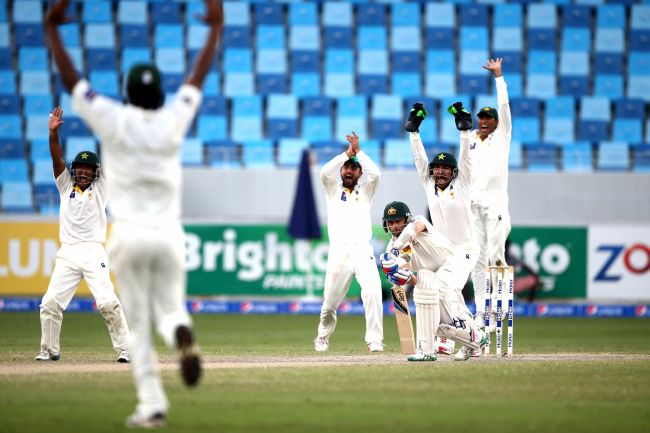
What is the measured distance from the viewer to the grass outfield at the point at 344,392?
719 cm

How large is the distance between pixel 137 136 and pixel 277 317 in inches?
530

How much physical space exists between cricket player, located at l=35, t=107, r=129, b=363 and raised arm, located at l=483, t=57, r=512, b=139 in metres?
4.20

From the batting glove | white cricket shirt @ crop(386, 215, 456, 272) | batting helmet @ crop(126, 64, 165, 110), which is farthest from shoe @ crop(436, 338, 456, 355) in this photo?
batting helmet @ crop(126, 64, 165, 110)

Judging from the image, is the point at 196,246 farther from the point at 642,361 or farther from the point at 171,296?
the point at 171,296

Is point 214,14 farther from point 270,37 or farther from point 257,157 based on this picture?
point 270,37

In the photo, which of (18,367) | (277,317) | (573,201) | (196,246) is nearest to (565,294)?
(573,201)

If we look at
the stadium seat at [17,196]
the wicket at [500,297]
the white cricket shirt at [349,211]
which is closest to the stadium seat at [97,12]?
the stadium seat at [17,196]

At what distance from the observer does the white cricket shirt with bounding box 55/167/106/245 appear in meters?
11.7

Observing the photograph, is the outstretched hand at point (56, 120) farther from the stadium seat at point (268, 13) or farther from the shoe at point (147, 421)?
the stadium seat at point (268, 13)

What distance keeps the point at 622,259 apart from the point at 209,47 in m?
15.1

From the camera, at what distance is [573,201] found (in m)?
22.9

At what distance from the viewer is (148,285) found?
7.11m

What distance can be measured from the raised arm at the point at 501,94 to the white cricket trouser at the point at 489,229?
78 centimetres

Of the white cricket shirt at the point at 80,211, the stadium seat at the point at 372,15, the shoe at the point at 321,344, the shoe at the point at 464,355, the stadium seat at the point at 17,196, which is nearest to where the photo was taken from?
the shoe at the point at 464,355
